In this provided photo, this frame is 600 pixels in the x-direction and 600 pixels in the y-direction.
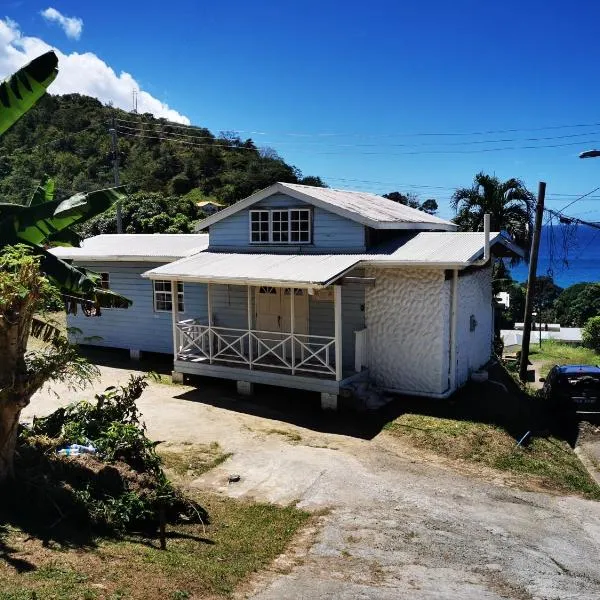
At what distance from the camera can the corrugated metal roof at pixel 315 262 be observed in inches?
531

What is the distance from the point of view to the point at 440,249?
14484mm

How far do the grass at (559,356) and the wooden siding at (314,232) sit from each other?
38.6 feet

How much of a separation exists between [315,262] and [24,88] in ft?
25.0

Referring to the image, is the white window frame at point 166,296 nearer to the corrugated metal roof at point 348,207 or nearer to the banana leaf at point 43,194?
the corrugated metal roof at point 348,207

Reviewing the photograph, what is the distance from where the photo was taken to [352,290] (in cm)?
1502

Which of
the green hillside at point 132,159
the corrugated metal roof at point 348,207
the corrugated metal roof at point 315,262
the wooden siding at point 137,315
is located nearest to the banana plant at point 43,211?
the corrugated metal roof at point 315,262

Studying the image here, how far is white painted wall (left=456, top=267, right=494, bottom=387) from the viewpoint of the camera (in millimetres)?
15273

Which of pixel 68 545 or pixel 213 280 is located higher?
pixel 213 280

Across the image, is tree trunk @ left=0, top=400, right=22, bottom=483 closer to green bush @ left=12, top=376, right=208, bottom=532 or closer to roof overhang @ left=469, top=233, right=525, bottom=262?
green bush @ left=12, top=376, right=208, bottom=532

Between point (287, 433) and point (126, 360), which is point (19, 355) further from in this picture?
point (126, 360)

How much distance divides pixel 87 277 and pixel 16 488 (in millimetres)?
3830

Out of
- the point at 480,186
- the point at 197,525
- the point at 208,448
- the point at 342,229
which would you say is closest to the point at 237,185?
the point at 480,186

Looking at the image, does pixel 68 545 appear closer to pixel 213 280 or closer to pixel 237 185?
pixel 213 280

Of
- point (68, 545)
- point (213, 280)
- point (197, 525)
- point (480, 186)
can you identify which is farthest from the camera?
point (480, 186)
